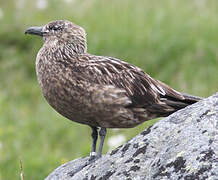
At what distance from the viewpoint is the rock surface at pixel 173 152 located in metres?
3.53

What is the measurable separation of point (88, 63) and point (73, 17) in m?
5.53

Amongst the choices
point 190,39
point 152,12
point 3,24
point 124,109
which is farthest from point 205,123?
point 3,24

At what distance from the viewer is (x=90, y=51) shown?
10.1m

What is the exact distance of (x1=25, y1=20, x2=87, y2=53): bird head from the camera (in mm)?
5887

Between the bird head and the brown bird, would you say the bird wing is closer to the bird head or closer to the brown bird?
the brown bird

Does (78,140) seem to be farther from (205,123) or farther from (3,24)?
(205,123)

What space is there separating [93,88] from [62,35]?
0.93 meters

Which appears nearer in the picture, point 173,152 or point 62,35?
point 173,152

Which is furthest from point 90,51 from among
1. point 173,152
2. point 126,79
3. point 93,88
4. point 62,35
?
point 173,152

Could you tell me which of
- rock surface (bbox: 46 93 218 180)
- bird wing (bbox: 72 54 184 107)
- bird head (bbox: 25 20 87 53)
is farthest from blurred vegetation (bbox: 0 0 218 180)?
rock surface (bbox: 46 93 218 180)

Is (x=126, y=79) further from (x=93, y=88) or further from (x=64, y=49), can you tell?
(x=64, y=49)

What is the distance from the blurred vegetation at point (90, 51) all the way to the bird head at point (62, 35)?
233 centimetres

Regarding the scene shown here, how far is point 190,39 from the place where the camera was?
9820 mm


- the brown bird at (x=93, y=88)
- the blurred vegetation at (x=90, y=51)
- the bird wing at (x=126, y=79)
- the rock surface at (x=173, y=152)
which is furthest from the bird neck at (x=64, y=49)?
the blurred vegetation at (x=90, y=51)
